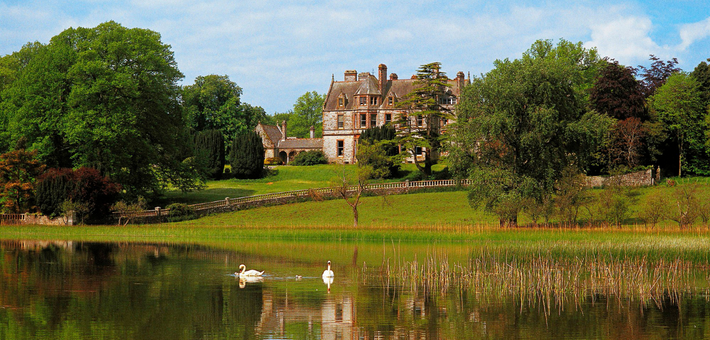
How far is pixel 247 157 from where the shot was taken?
6569cm

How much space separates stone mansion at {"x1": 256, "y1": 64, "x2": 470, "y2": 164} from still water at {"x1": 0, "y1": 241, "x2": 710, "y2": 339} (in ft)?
175

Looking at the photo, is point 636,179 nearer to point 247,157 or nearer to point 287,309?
point 247,157

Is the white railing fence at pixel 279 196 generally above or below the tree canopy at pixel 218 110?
below

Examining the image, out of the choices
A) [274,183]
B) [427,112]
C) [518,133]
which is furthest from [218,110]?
[518,133]

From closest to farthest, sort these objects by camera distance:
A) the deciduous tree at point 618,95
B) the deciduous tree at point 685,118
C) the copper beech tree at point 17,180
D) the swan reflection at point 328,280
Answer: the swan reflection at point 328,280 < the copper beech tree at point 17,180 < the deciduous tree at point 618,95 < the deciduous tree at point 685,118

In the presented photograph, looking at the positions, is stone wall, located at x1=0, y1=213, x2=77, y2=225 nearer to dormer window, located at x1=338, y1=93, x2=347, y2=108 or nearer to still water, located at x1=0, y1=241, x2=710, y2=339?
still water, located at x1=0, y1=241, x2=710, y2=339

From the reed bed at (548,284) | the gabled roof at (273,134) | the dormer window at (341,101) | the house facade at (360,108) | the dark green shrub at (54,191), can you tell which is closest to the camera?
the reed bed at (548,284)

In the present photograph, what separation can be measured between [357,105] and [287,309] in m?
61.5

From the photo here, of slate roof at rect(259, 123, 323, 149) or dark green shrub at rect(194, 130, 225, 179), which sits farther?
slate roof at rect(259, 123, 323, 149)

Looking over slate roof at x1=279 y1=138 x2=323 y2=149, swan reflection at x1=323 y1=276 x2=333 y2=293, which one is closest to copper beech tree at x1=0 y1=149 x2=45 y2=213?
swan reflection at x1=323 y1=276 x2=333 y2=293

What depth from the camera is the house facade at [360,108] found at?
247ft

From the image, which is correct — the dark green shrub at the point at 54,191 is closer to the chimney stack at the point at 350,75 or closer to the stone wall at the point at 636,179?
the stone wall at the point at 636,179

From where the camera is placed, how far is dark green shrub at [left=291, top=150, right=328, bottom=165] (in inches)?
2911

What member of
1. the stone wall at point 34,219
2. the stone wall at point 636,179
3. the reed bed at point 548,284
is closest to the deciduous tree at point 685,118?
the stone wall at point 636,179
